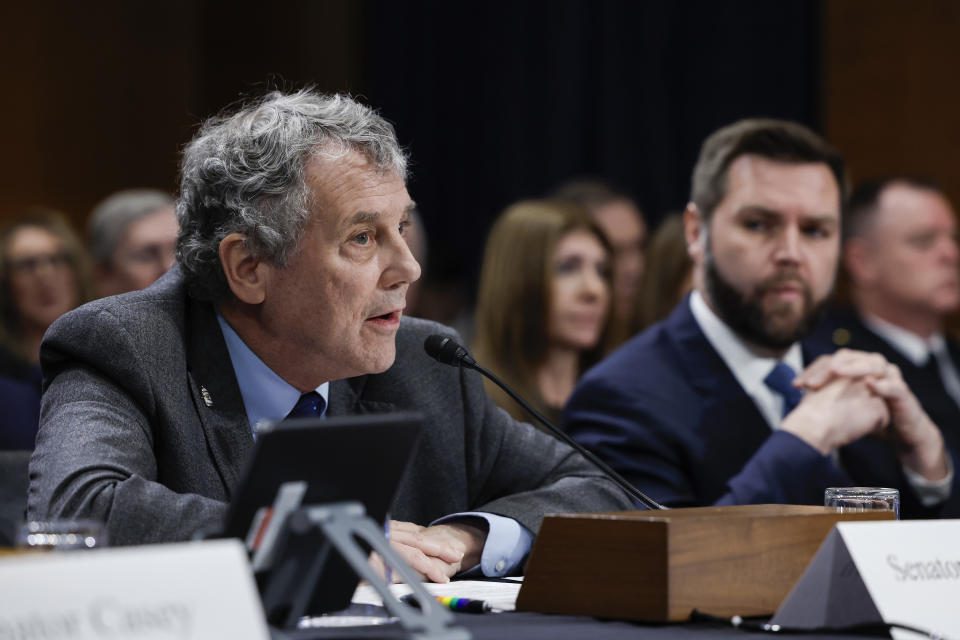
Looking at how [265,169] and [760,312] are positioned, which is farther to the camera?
[760,312]

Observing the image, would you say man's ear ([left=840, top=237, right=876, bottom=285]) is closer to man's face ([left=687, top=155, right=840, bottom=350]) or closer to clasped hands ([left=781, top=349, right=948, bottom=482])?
man's face ([left=687, top=155, right=840, bottom=350])

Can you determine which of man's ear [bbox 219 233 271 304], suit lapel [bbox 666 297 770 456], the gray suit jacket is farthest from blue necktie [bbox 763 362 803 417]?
man's ear [bbox 219 233 271 304]

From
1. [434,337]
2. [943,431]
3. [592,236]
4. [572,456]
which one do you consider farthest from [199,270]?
[943,431]

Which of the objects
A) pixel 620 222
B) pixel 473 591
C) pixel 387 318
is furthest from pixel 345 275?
pixel 620 222

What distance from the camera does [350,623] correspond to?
148 centimetres

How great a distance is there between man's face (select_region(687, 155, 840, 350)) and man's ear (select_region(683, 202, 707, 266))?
0.07 metres

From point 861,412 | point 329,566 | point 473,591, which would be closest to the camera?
point 329,566

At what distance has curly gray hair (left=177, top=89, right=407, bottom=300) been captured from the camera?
2.11 meters

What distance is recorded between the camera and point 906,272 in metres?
5.09

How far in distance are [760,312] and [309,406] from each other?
126 cm

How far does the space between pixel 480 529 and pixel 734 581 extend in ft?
1.92

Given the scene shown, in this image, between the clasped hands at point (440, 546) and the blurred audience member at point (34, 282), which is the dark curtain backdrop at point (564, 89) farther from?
the clasped hands at point (440, 546)

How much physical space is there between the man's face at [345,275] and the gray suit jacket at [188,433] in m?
0.14

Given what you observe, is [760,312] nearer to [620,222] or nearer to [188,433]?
[188,433]
